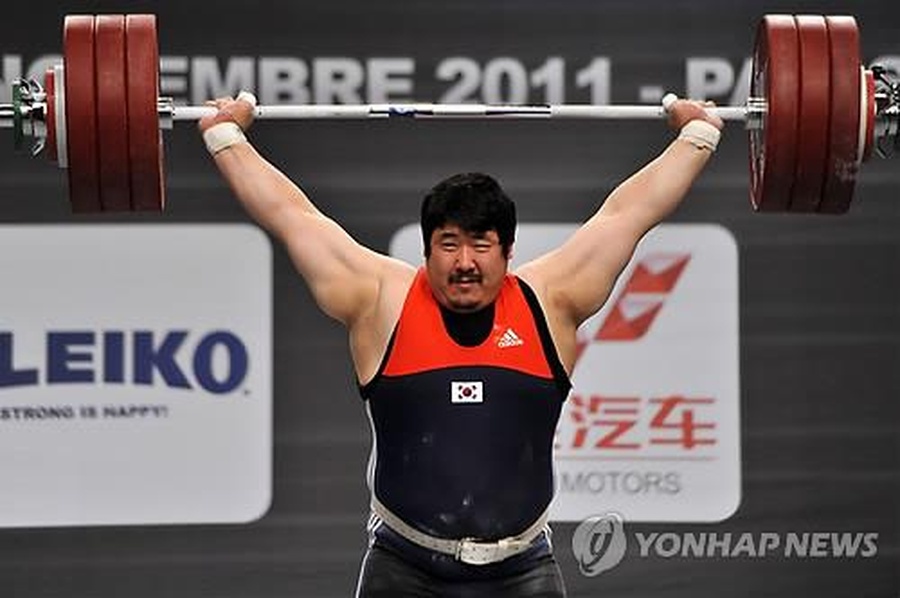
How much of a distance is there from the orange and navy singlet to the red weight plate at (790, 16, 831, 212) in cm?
92

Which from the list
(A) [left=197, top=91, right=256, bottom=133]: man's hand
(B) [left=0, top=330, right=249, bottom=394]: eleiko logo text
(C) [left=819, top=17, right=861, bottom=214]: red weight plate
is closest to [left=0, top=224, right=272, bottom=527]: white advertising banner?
(B) [left=0, top=330, right=249, bottom=394]: eleiko logo text

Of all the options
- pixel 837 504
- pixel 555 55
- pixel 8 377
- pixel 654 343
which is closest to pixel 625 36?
pixel 555 55

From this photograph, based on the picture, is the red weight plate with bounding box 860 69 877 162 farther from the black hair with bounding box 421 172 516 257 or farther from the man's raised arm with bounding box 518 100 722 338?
the black hair with bounding box 421 172 516 257

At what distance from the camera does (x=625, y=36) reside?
6793 millimetres

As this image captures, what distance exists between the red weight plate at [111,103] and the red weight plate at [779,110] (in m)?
1.49

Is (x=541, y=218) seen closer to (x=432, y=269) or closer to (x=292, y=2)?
(x=292, y=2)

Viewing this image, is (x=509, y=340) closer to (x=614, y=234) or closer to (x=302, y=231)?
(x=614, y=234)

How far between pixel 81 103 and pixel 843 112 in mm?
1749

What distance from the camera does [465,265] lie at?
15.5 ft

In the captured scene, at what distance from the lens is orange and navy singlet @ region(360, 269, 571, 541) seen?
4.74 meters

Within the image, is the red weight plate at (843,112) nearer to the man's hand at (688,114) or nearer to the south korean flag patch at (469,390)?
the man's hand at (688,114)

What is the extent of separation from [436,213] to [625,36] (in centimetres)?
221

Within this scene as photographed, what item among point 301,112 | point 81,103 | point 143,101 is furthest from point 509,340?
point 81,103

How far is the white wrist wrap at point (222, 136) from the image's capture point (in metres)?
5.09
